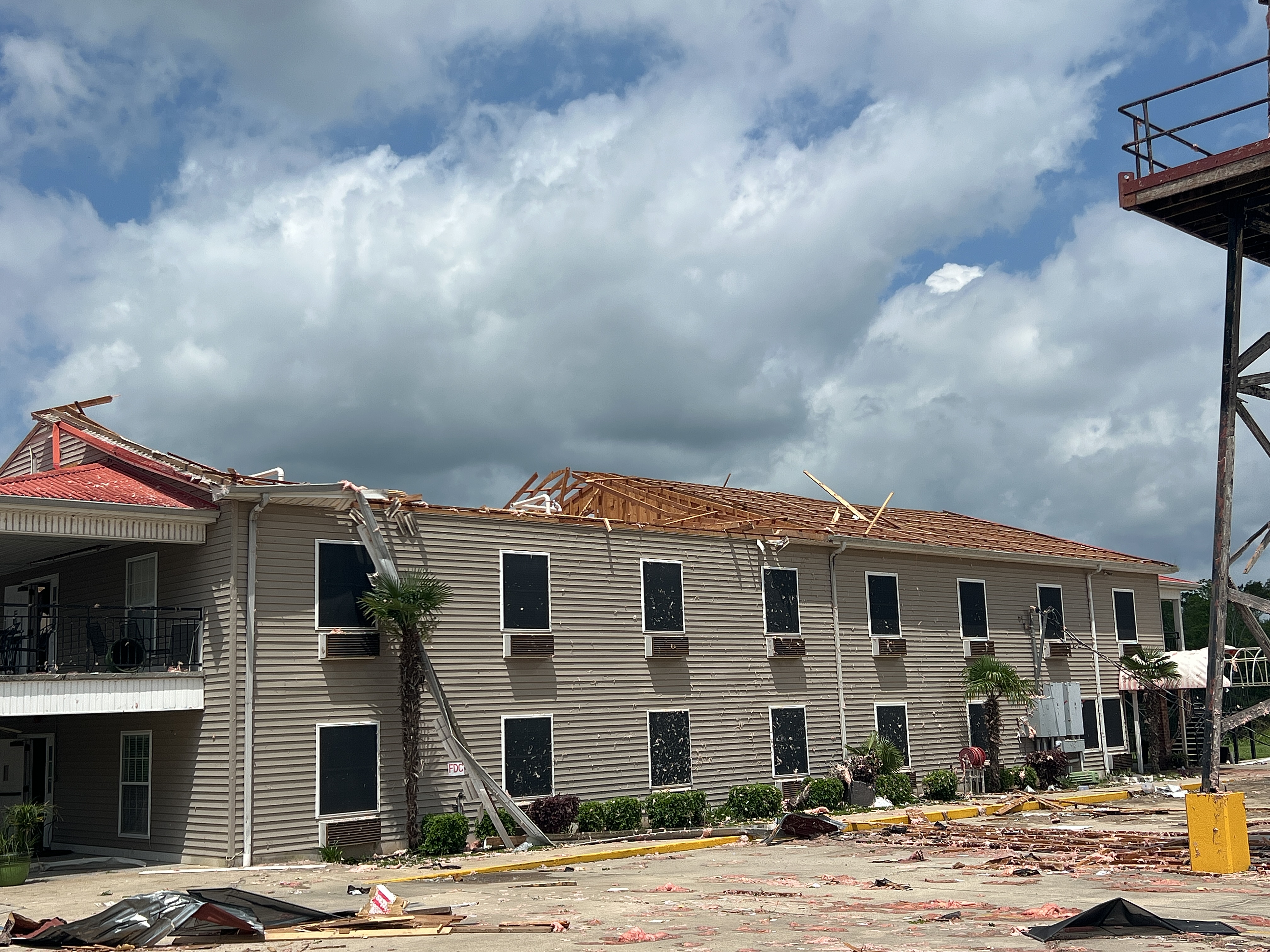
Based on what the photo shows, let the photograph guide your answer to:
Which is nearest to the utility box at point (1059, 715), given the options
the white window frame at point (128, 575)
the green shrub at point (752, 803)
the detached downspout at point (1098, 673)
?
the detached downspout at point (1098, 673)

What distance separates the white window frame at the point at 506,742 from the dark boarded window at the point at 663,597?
3.15 metres

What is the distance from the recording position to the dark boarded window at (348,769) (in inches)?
808

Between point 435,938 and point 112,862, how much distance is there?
10891mm

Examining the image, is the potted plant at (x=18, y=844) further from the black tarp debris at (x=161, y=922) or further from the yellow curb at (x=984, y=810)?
the yellow curb at (x=984, y=810)

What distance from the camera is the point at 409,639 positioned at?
837 inches

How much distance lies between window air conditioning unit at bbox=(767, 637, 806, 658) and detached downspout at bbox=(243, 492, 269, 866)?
1180 centimetres

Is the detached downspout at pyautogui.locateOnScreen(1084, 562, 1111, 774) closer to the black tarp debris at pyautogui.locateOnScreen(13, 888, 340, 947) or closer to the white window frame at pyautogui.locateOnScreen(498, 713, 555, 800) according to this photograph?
the white window frame at pyautogui.locateOnScreen(498, 713, 555, 800)

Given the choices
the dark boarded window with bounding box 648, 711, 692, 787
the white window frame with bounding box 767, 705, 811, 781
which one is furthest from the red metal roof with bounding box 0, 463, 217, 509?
the white window frame with bounding box 767, 705, 811, 781

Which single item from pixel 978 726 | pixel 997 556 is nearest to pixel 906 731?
pixel 978 726

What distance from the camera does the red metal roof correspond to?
19.8 m

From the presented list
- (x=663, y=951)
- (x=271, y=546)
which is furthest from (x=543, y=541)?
(x=663, y=951)

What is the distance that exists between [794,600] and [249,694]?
12.9 m

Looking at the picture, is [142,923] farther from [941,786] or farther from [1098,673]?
[1098,673]

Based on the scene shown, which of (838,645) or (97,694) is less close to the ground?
(838,645)
